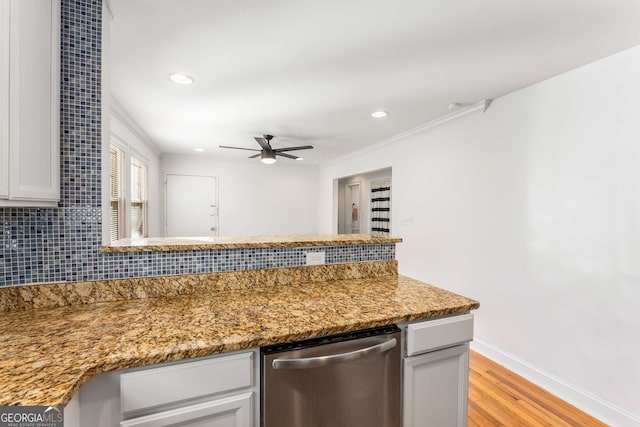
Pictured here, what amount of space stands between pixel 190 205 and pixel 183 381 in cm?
513

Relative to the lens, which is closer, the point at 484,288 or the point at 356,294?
→ the point at 356,294

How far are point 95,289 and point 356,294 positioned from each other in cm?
120

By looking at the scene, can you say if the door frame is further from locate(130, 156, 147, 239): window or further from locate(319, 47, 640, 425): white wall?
locate(319, 47, 640, 425): white wall

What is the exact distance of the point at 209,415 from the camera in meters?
0.96

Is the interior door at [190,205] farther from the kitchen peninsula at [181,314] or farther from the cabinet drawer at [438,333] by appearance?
the cabinet drawer at [438,333]

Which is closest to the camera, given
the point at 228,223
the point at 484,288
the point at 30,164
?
the point at 30,164

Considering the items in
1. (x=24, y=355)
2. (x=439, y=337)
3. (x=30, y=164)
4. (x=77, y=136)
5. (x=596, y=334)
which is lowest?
(x=596, y=334)

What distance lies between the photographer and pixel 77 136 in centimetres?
129

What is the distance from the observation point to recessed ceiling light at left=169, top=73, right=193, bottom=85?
7.38 ft

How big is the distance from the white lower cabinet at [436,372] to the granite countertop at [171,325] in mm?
69

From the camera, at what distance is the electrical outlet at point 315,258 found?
1.71 meters

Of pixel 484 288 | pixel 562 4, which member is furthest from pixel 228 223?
pixel 562 4

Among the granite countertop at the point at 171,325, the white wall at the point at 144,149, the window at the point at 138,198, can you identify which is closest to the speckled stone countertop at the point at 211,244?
the granite countertop at the point at 171,325

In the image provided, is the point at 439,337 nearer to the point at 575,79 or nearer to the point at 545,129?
the point at 545,129
